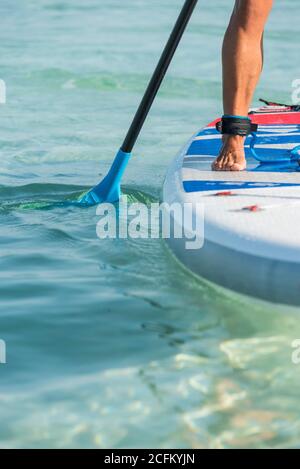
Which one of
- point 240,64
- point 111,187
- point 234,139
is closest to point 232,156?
point 234,139

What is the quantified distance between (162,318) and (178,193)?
0.58 meters

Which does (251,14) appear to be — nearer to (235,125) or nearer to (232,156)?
(235,125)

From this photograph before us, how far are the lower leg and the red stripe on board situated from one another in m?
0.89

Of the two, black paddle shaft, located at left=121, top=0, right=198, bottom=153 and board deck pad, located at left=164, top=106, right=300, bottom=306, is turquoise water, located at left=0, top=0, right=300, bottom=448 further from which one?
black paddle shaft, located at left=121, top=0, right=198, bottom=153

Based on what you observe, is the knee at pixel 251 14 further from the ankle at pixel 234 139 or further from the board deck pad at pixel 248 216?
the board deck pad at pixel 248 216

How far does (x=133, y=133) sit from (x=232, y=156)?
2.48 feet

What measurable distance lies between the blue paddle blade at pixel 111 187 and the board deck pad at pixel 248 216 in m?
0.42

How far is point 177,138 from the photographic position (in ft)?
22.5

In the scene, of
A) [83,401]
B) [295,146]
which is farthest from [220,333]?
[295,146]

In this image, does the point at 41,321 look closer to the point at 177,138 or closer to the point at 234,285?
the point at 234,285

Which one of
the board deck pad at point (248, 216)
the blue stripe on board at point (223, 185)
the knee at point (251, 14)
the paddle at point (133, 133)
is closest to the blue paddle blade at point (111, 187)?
the paddle at point (133, 133)

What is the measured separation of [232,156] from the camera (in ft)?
13.3

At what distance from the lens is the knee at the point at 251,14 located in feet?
12.9
